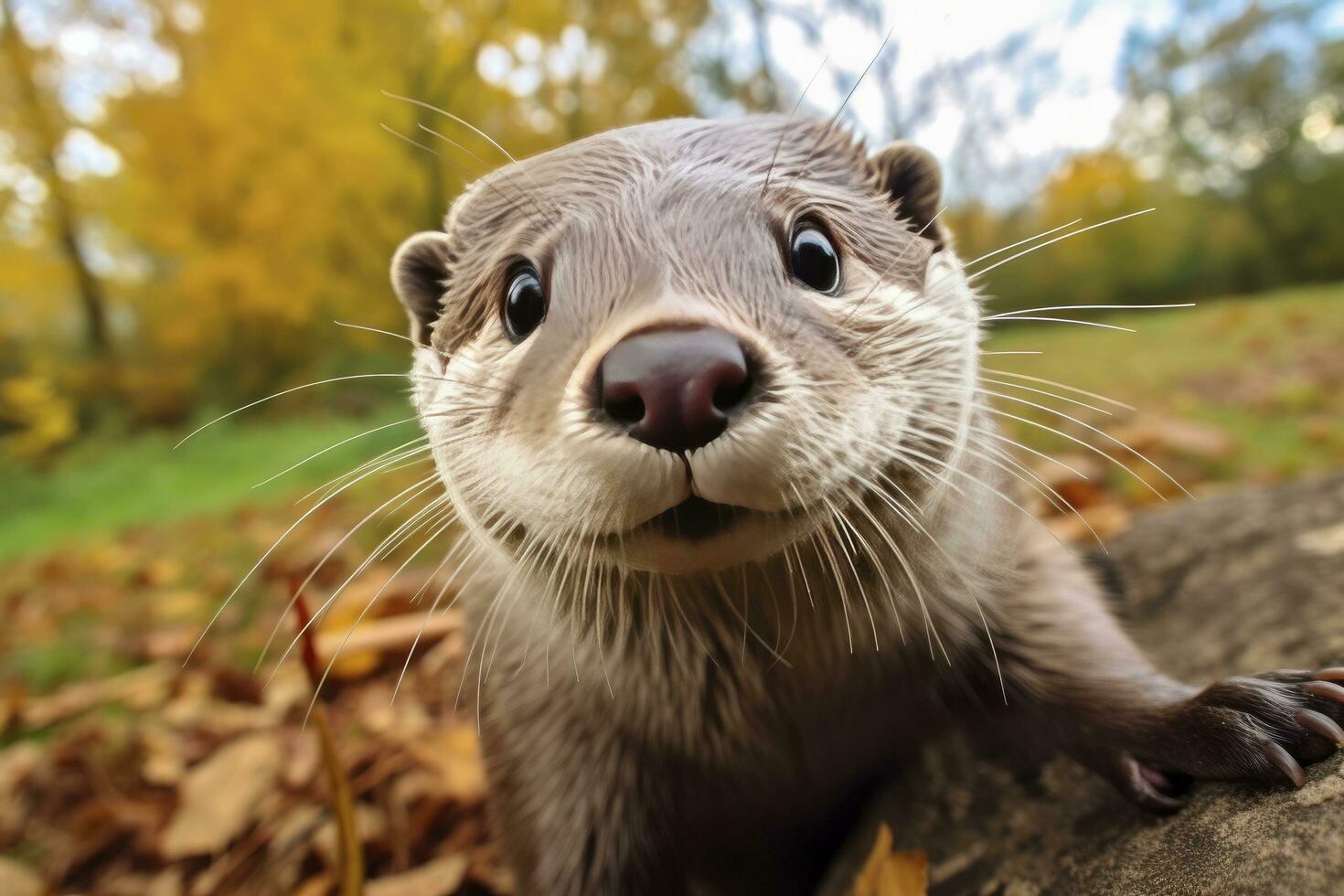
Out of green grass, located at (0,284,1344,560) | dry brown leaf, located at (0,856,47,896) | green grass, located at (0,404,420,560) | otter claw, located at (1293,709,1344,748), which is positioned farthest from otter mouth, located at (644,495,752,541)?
green grass, located at (0,404,420,560)

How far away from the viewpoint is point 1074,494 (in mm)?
2207

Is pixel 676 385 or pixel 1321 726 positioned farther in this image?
pixel 1321 726

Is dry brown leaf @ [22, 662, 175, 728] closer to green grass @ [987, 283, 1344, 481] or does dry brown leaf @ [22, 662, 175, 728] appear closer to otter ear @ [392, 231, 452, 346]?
otter ear @ [392, 231, 452, 346]

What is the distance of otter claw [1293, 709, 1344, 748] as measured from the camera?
71 cm

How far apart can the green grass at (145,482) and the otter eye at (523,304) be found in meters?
2.11

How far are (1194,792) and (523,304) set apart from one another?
898 millimetres

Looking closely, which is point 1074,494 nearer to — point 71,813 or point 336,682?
point 336,682

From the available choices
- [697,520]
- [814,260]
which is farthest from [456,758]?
[814,260]

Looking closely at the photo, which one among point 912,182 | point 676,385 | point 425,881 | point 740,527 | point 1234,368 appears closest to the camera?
point 676,385

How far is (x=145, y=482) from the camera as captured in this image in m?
3.48

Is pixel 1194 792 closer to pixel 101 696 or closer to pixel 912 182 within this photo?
pixel 912 182

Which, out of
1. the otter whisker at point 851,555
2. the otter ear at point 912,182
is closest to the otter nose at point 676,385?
the otter whisker at point 851,555

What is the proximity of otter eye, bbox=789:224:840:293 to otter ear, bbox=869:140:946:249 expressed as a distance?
0.20 meters

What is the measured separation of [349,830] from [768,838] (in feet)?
1.85
